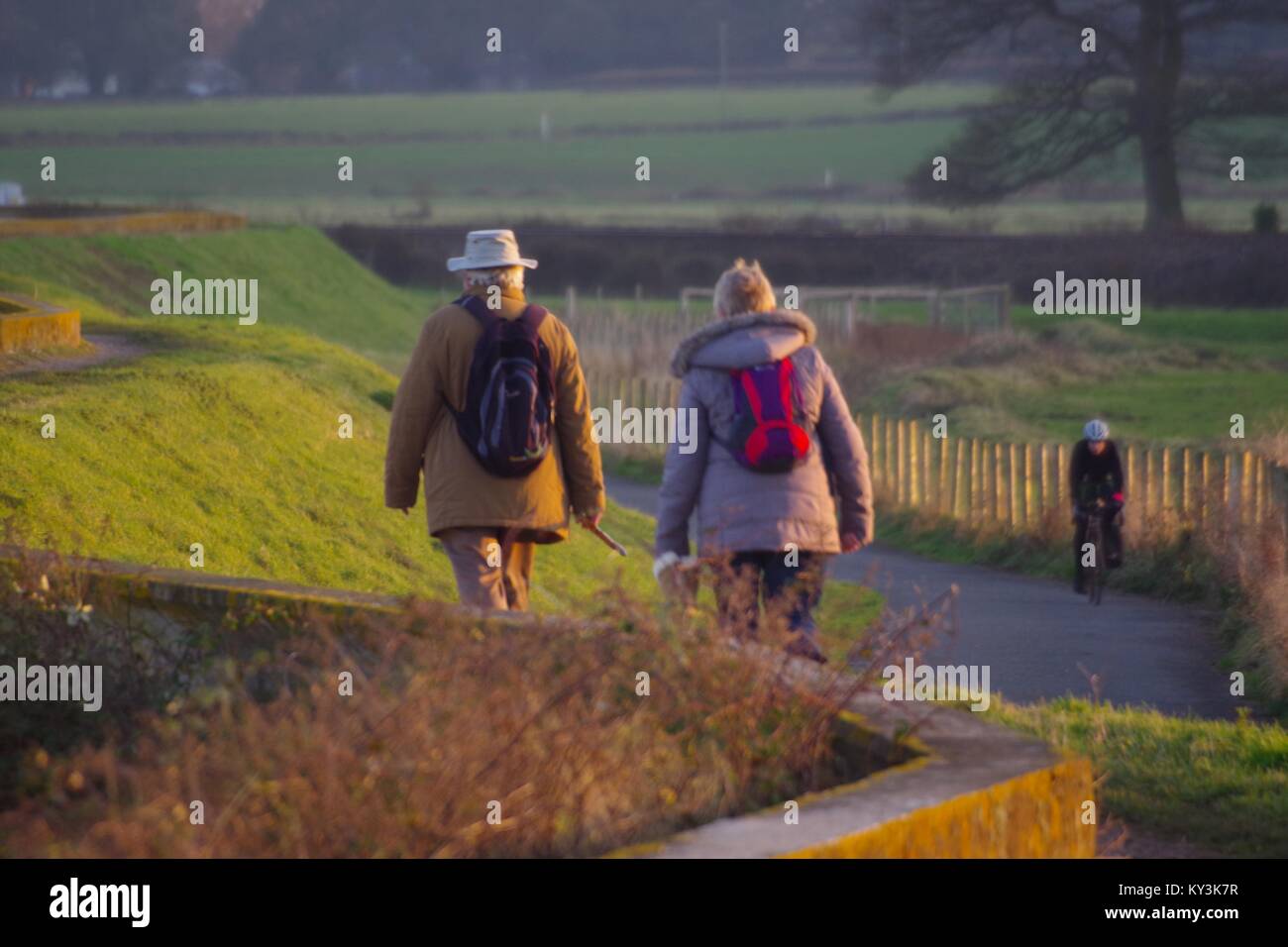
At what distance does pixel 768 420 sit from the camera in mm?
6117

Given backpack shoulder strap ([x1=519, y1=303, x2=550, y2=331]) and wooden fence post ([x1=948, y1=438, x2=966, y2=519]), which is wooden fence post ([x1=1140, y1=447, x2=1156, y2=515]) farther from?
backpack shoulder strap ([x1=519, y1=303, x2=550, y2=331])

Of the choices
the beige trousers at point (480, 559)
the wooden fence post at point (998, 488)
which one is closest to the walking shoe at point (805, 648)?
the beige trousers at point (480, 559)

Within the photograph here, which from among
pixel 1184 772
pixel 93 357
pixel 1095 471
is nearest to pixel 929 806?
pixel 1184 772

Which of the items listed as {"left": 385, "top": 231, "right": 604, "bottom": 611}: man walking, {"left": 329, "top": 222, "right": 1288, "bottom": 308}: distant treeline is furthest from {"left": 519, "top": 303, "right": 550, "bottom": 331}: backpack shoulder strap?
{"left": 329, "top": 222, "right": 1288, "bottom": 308}: distant treeline

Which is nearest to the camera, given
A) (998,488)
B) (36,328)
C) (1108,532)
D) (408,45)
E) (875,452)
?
(36,328)

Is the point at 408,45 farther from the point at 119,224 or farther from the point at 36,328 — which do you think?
the point at 36,328

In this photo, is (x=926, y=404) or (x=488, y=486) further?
(x=926, y=404)

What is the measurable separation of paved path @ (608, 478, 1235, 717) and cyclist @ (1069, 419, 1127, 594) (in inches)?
21.0

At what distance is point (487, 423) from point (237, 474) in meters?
5.19

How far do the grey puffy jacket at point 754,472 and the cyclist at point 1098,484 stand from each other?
8.77 metres

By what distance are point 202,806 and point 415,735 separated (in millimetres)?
476

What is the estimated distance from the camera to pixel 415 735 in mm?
4176
